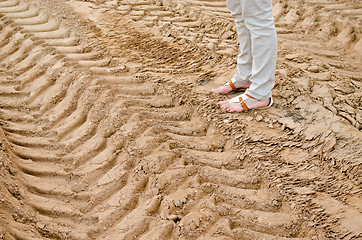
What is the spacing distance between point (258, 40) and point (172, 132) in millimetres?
957

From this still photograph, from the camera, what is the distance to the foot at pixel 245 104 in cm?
279

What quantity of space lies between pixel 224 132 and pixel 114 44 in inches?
69.4

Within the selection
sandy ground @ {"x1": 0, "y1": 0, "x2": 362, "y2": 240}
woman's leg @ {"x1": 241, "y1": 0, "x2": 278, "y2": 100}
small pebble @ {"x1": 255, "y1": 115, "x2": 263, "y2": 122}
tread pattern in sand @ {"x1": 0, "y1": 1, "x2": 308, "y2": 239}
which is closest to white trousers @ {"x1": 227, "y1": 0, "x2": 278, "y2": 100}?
woman's leg @ {"x1": 241, "y1": 0, "x2": 278, "y2": 100}

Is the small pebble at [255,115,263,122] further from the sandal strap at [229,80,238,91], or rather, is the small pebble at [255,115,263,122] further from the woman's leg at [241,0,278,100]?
the sandal strap at [229,80,238,91]

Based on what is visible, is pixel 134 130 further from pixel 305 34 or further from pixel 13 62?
pixel 305 34

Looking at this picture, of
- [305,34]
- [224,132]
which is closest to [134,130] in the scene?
[224,132]

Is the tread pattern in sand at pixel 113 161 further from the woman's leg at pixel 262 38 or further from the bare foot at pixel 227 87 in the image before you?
the woman's leg at pixel 262 38

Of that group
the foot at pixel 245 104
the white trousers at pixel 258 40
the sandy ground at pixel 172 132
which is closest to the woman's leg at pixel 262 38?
the white trousers at pixel 258 40

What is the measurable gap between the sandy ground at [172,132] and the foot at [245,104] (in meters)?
0.06

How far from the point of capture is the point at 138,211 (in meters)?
2.17

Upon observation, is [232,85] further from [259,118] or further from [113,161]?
[113,161]

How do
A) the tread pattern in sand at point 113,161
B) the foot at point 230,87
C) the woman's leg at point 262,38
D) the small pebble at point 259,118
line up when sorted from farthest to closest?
1. the foot at point 230,87
2. the small pebble at point 259,118
3. the woman's leg at point 262,38
4. the tread pattern in sand at point 113,161

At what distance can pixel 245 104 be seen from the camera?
2793mm

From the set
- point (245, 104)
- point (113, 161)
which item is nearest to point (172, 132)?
point (113, 161)
